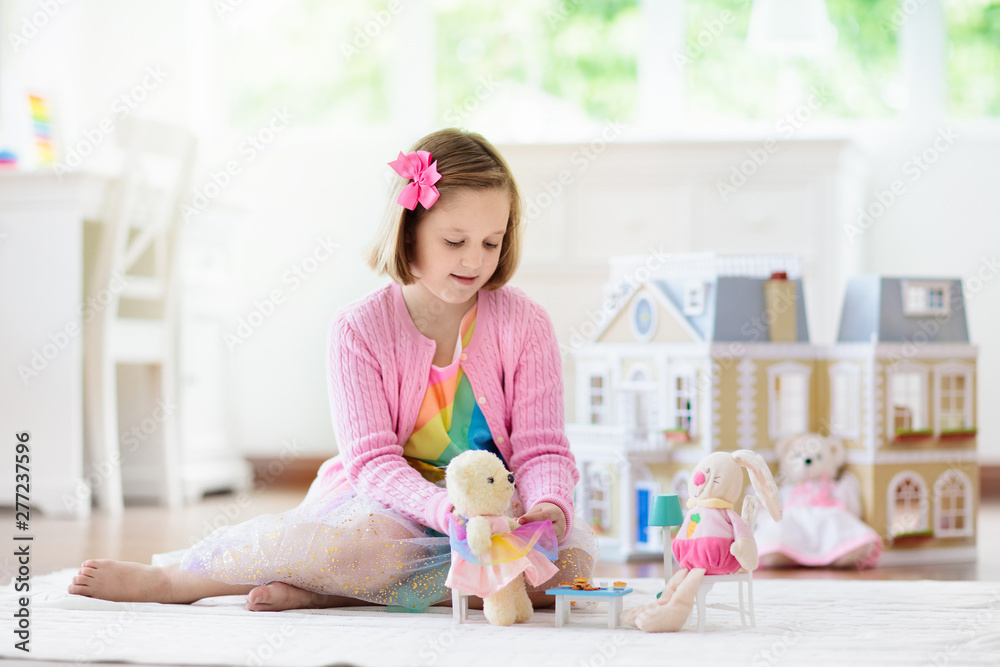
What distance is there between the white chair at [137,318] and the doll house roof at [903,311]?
171 centimetres

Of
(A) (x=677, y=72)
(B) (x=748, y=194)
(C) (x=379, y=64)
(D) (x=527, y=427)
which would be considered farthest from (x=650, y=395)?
(C) (x=379, y=64)

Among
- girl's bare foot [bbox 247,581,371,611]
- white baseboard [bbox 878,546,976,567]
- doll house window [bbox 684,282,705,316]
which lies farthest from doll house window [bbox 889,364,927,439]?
girl's bare foot [bbox 247,581,371,611]

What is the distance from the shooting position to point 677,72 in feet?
10.8

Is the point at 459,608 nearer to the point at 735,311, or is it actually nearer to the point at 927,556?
the point at 735,311

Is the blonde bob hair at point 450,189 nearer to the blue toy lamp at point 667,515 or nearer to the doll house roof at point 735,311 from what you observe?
the blue toy lamp at point 667,515

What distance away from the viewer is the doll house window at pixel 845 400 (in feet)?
6.23

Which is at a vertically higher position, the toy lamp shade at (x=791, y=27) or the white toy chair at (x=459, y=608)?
the toy lamp shade at (x=791, y=27)

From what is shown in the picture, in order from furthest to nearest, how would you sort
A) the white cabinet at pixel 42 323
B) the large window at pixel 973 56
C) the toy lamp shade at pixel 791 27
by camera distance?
the large window at pixel 973 56, the toy lamp shade at pixel 791 27, the white cabinet at pixel 42 323

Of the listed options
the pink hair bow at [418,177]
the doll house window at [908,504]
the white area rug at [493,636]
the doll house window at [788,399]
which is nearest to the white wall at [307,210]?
the doll house window at [788,399]

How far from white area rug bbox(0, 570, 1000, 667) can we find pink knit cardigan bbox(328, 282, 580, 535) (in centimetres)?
18

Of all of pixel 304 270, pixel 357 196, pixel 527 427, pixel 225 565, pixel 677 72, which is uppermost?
pixel 677 72

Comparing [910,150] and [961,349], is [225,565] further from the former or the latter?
[910,150]

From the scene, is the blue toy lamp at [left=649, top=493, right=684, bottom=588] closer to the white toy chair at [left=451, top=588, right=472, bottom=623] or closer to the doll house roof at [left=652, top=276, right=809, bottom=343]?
the white toy chair at [left=451, top=588, right=472, bottom=623]

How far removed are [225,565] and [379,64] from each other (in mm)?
2413
